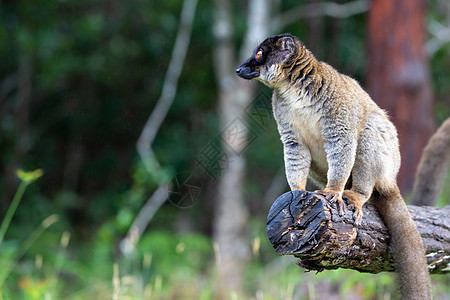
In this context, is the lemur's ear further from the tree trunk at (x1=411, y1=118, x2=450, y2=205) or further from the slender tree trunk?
the slender tree trunk

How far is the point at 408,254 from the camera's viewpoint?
10.0 feet

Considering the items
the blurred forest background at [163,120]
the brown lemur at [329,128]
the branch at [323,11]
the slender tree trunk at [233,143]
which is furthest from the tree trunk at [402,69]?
the brown lemur at [329,128]

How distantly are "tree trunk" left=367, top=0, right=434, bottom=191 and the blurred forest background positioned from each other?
2cm

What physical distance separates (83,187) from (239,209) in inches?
193

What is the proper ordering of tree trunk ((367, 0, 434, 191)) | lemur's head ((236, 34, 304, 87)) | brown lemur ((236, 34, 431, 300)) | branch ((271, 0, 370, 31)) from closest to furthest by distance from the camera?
brown lemur ((236, 34, 431, 300)) → lemur's head ((236, 34, 304, 87)) → tree trunk ((367, 0, 434, 191)) → branch ((271, 0, 370, 31))

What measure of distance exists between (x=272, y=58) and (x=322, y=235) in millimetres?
1221

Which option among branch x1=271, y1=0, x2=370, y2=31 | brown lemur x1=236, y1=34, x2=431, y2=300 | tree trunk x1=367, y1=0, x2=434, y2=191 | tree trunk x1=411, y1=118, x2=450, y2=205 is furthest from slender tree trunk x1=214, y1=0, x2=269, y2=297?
brown lemur x1=236, y1=34, x2=431, y2=300

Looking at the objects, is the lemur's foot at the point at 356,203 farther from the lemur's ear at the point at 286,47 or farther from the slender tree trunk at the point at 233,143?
the slender tree trunk at the point at 233,143

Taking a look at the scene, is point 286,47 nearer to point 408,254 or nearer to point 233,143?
point 408,254

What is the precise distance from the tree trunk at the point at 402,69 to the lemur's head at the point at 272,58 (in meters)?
4.79

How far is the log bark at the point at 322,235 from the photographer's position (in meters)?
2.68

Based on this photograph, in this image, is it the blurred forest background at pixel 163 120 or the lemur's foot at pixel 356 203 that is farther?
the blurred forest background at pixel 163 120

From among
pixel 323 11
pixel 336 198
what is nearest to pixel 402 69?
pixel 323 11

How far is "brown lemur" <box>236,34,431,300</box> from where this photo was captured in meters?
3.27
